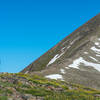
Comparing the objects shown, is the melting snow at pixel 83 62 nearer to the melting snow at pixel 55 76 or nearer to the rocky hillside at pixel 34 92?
the melting snow at pixel 55 76

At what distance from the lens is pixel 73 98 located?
661 inches

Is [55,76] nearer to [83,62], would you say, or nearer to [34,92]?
[83,62]

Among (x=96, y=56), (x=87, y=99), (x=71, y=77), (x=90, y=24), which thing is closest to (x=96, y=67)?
(x=96, y=56)

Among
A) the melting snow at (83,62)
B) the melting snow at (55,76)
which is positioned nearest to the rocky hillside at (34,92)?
the melting snow at (55,76)

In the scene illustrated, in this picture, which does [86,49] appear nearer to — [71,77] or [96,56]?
[96,56]

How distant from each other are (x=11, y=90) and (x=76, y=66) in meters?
58.1

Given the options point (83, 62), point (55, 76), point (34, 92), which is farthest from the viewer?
point (83, 62)

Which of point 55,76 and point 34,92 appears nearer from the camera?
point 34,92

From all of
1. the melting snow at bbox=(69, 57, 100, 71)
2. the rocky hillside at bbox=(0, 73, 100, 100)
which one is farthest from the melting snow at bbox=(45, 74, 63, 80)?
the rocky hillside at bbox=(0, 73, 100, 100)

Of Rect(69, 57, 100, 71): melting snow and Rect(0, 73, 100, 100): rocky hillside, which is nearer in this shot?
Rect(0, 73, 100, 100): rocky hillside

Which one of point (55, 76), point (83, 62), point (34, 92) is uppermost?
point (83, 62)

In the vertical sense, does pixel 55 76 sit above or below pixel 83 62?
below

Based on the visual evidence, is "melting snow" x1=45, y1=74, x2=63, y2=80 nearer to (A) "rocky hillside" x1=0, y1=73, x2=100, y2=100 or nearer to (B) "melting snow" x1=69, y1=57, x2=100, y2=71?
(B) "melting snow" x1=69, y1=57, x2=100, y2=71

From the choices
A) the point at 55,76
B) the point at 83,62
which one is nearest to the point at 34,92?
the point at 55,76
